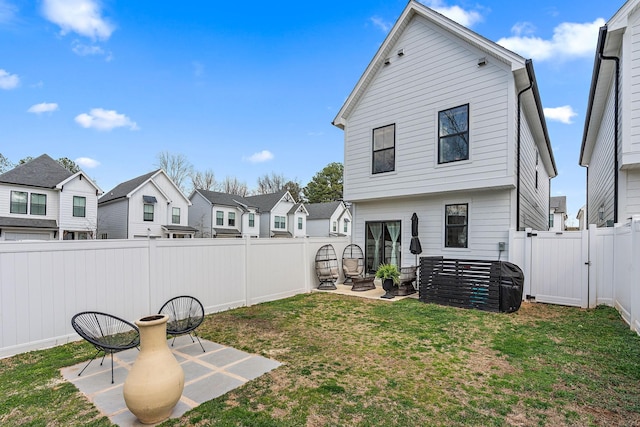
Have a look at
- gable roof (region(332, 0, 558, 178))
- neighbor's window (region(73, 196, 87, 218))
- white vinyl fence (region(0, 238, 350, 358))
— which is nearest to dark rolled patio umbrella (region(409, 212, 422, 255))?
white vinyl fence (region(0, 238, 350, 358))

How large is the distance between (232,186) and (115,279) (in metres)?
41.1

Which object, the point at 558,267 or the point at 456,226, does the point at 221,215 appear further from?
the point at 558,267

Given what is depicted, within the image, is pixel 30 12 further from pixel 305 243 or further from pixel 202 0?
pixel 305 243

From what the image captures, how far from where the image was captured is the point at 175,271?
19.7ft

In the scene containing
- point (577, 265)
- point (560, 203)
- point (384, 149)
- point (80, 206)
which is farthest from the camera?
point (560, 203)

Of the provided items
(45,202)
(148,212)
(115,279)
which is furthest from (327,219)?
(115,279)

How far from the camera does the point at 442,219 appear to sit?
923cm

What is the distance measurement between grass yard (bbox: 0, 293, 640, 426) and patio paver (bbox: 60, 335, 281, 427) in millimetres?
135

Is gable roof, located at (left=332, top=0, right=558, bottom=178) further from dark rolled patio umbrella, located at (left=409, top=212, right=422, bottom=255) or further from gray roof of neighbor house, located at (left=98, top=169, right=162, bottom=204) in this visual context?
gray roof of neighbor house, located at (left=98, top=169, right=162, bottom=204)

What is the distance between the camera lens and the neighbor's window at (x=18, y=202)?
1878 cm

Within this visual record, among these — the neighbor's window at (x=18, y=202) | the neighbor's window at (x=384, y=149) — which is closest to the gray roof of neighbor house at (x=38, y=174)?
the neighbor's window at (x=18, y=202)

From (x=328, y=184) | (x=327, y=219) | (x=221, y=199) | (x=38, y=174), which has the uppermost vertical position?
(x=328, y=184)

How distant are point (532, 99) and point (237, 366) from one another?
9.94 metres

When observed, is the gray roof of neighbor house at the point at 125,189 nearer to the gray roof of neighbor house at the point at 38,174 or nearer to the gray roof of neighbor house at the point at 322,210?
the gray roof of neighbor house at the point at 38,174
